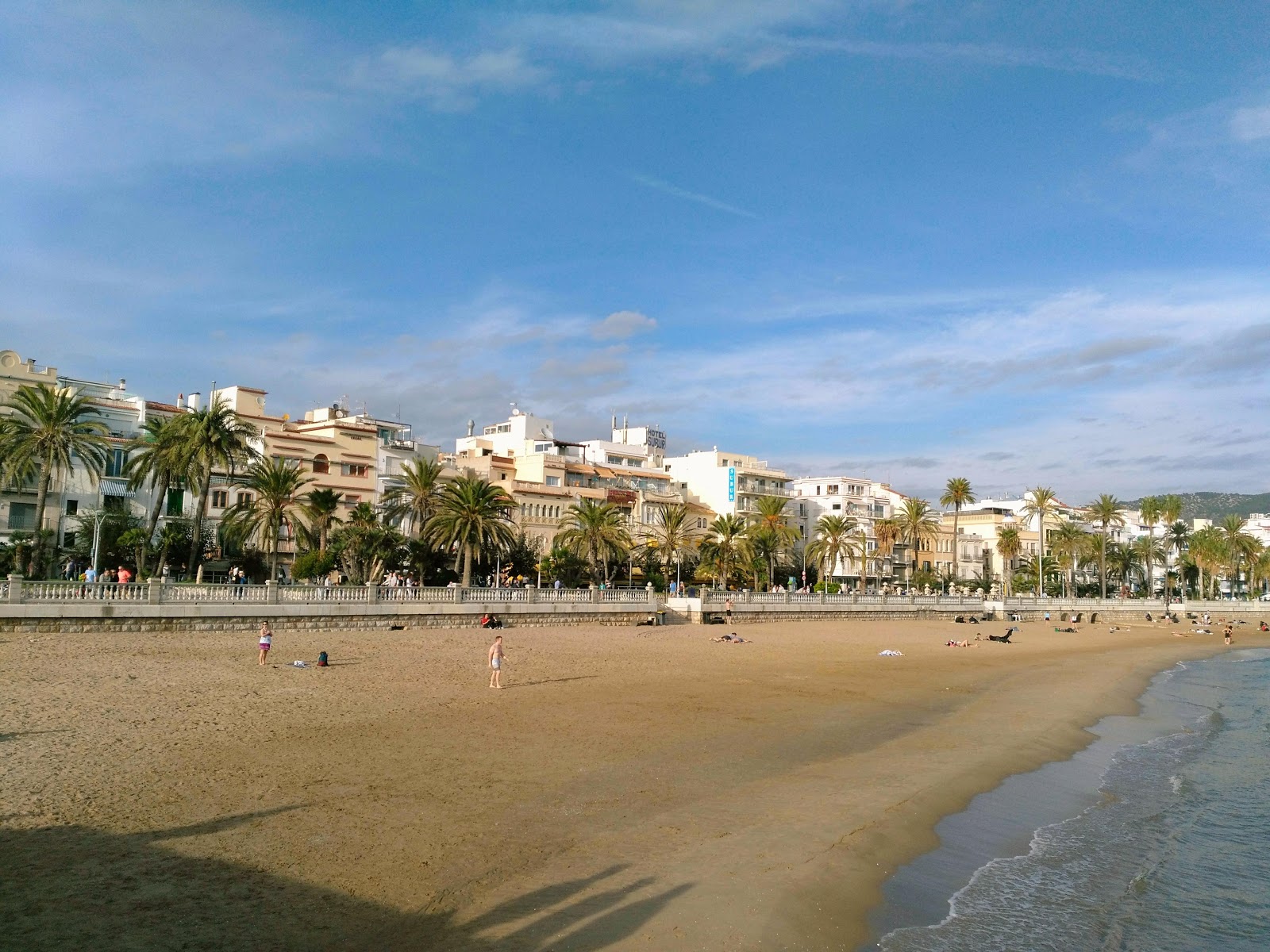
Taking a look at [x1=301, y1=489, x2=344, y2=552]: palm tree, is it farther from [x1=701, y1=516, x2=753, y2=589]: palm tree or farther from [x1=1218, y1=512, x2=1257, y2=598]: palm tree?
[x1=1218, y1=512, x2=1257, y2=598]: palm tree

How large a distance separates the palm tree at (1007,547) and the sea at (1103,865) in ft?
303

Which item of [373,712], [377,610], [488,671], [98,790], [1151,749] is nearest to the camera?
[98,790]

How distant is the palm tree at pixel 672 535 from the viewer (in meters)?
71.9

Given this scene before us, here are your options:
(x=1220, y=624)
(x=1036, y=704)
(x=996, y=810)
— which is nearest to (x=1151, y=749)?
(x=1036, y=704)

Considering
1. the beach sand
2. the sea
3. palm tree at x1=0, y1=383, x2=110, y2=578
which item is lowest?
the sea

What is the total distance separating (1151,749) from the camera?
73.2 ft

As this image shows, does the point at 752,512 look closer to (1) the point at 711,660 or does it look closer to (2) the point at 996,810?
(1) the point at 711,660

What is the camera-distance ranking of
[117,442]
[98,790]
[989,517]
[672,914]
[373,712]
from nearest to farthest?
[672,914] → [98,790] → [373,712] → [117,442] → [989,517]

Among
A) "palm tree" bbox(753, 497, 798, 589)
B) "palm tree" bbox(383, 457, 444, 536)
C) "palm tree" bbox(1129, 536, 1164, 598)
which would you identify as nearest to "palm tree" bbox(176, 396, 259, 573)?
"palm tree" bbox(383, 457, 444, 536)

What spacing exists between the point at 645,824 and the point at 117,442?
54.1m

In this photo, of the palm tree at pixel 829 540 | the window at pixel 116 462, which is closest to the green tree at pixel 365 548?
the window at pixel 116 462

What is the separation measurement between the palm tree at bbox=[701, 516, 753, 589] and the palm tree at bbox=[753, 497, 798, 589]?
7551 millimetres

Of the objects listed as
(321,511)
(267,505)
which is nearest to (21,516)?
(267,505)

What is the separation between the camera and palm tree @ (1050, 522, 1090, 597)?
109625 mm
